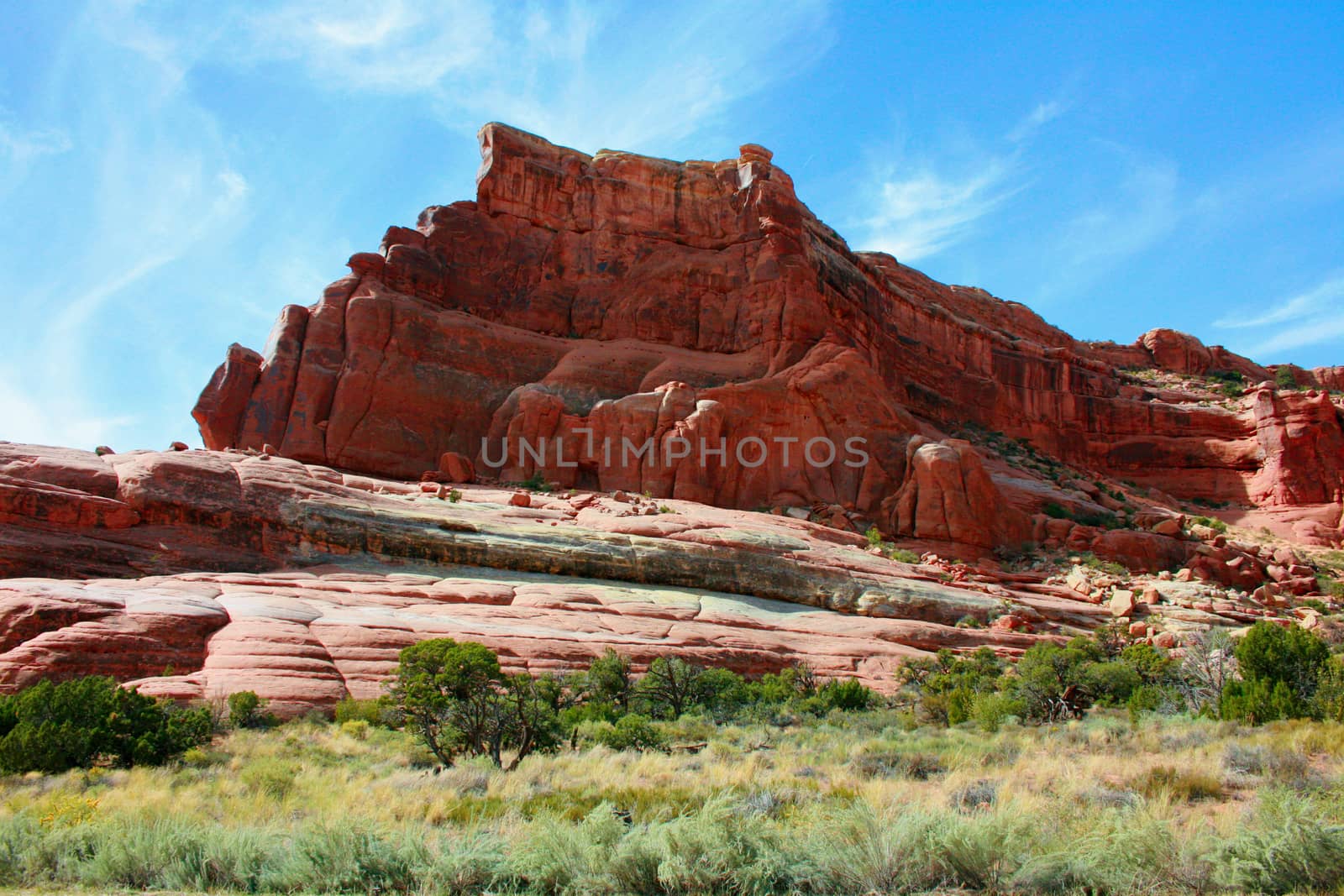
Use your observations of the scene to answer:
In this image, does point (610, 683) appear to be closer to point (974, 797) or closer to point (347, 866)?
point (974, 797)

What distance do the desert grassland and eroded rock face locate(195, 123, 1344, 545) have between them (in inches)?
970

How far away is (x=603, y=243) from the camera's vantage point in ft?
163

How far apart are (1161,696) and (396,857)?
16.0 m

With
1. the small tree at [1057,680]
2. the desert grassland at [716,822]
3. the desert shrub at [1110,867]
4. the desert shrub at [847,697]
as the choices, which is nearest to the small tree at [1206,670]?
the small tree at [1057,680]

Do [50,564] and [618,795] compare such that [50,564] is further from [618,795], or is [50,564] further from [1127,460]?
[1127,460]

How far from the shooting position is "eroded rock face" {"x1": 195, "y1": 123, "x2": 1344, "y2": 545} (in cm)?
3847

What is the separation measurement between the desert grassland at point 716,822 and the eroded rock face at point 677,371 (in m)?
24.6

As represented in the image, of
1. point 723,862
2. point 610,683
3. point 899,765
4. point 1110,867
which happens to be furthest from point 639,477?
point 1110,867

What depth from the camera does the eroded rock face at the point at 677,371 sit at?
1515 inches

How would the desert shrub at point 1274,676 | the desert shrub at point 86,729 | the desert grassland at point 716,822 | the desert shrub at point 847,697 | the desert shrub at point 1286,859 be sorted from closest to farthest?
the desert shrub at point 1286,859, the desert grassland at point 716,822, the desert shrub at point 86,729, the desert shrub at point 1274,676, the desert shrub at point 847,697

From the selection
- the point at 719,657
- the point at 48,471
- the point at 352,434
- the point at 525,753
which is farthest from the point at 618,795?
the point at 352,434

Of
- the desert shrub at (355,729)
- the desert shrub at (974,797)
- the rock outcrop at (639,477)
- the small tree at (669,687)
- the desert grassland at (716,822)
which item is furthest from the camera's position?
the rock outcrop at (639,477)

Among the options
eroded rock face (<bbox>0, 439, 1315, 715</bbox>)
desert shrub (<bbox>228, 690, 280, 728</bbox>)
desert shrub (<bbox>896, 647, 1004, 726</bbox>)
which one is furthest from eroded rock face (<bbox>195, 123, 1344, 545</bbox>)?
desert shrub (<bbox>228, 690, 280, 728</bbox>)

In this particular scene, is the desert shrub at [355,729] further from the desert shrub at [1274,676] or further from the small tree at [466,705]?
the desert shrub at [1274,676]
